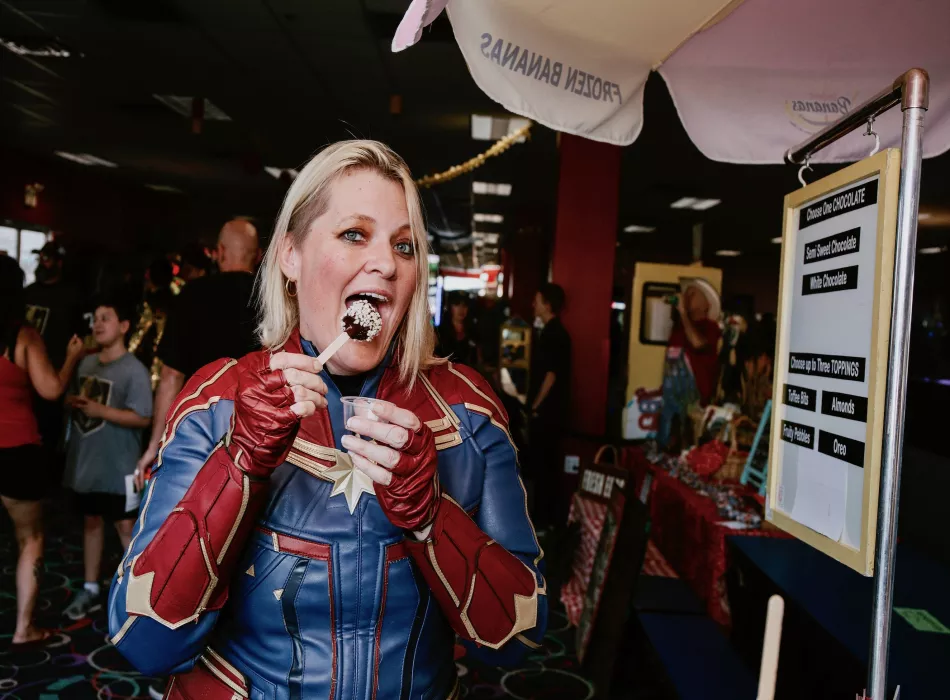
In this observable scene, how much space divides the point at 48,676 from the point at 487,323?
363 inches

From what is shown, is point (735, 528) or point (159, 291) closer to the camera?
point (735, 528)

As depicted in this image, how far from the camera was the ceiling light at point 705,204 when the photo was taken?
474 inches

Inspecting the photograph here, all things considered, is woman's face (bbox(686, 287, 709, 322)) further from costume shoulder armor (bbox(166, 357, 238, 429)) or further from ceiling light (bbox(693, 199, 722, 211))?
ceiling light (bbox(693, 199, 722, 211))

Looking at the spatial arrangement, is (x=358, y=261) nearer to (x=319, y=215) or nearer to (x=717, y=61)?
(x=319, y=215)

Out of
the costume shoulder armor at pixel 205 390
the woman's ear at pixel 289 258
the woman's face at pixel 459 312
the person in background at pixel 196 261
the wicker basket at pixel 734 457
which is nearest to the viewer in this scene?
the costume shoulder armor at pixel 205 390

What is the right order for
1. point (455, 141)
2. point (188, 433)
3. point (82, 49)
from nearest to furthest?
point (188, 433) < point (82, 49) < point (455, 141)

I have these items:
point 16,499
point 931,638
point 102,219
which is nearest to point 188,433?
point 931,638

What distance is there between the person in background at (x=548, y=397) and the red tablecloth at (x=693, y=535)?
116 cm

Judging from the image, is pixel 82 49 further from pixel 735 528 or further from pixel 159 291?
pixel 735 528

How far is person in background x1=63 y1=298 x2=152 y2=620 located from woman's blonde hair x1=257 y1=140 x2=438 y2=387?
8.54 ft

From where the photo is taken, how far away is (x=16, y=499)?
322 cm

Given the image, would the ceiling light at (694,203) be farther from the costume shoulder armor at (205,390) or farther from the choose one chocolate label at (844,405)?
the costume shoulder armor at (205,390)

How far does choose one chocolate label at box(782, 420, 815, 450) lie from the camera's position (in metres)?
1.45

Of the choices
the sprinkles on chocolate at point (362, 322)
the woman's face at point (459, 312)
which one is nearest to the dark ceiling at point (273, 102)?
the sprinkles on chocolate at point (362, 322)
